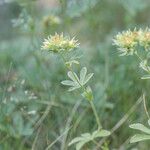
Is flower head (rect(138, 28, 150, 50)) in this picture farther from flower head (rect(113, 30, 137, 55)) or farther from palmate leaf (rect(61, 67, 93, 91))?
palmate leaf (rect(61, 67, 93, 91))

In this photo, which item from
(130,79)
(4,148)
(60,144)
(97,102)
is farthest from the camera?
(130,79)

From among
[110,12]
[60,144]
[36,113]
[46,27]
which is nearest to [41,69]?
[46,27]

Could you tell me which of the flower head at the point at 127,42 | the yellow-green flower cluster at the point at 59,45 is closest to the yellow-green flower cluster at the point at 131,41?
the flower head at the point at 127,42

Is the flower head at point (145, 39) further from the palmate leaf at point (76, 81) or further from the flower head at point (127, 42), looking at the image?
the palmate leaf at point (76, 81)

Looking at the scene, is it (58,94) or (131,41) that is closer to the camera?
(131,41)

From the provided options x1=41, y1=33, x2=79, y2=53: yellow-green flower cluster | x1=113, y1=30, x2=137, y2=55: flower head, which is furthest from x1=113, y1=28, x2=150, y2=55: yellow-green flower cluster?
x1=41, y1=33, x2=79, y2=53: yellow-green flower cluster

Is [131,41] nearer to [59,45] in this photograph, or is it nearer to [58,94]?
[59,45]

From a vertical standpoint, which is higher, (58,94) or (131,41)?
(131,41)

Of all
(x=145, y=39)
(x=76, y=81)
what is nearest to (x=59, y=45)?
(x=76, y=81)

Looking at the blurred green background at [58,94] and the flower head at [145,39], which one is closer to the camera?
the flower head at [145,39]

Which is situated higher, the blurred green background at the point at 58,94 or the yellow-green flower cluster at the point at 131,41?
the yellow-green flower cluster at the point at 131,41

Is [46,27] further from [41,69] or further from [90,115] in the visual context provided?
[90,115]
